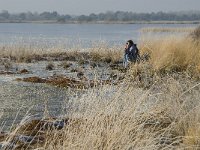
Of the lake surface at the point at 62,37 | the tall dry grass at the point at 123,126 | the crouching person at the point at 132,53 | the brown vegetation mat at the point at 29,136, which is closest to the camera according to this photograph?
the tall dry grass at the point at 123,126

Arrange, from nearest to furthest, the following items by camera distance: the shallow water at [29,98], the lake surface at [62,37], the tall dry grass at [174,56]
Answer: the shallow water at [29,98] < the tall dry grass at [174,56] < the lake surface at [62,37]

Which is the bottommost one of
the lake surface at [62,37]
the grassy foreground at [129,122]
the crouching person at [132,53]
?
the lake surface at [62,37]

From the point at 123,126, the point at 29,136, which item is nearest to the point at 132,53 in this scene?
the point at 29,136

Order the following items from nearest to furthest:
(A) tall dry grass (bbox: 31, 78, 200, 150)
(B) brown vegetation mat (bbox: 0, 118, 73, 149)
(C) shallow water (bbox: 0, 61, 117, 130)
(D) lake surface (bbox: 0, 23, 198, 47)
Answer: (A) tall dry grass (bbox: 31, 78, 200, 150)
(B) brown vegetation mat (bbox: 0, 118, 73, 149)
(C) shallow water (bbox: 0, 61, 117, 130)
(D) lake surface (bbox: 0, 23, 198, 47)

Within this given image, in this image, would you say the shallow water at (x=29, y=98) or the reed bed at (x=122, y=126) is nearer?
the reed bed at (x=122, y=126)

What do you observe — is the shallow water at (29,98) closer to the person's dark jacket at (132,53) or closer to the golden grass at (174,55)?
the person's dark jacket at (132,53)

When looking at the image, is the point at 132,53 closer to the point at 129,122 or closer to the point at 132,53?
the point at 132,53

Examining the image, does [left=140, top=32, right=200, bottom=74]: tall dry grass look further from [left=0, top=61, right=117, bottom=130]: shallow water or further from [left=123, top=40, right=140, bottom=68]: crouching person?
[left=0, top=61, right=117, bottom=130]: shallow water

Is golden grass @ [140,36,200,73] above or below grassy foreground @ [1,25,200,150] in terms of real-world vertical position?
below

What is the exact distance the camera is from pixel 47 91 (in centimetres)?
1446

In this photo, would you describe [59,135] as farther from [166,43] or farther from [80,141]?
[166,43]

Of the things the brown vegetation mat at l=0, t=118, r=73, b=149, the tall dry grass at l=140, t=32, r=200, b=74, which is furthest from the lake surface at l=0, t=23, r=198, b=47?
the brown vegetation mat at l=0, t=118, r=73, b=149

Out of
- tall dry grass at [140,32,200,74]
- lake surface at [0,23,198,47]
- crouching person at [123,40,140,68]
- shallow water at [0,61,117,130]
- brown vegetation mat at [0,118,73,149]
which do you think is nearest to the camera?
brown vegetation mat at [0,118,73,149]

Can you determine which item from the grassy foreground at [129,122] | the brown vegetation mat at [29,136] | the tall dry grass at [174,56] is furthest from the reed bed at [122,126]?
the tall dry grass at [174,56]
